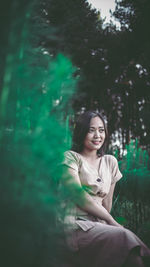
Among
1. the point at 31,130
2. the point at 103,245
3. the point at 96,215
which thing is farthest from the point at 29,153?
the point at 96,215

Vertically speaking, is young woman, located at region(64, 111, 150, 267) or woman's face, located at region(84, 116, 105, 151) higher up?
woman's face, located at region(84, 116, 105, 151)

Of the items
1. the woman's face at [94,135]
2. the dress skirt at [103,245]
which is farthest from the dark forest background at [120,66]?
the dress skirt at [103,245]

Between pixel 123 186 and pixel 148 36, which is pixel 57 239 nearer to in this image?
pixel 123 186

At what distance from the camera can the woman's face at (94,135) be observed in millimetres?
1759

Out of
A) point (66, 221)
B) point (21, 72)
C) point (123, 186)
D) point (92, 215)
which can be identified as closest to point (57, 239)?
point (66, 221)

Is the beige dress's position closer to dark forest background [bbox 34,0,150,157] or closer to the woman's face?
the woman's face

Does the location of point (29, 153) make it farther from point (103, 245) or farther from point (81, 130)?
point (81, 130)

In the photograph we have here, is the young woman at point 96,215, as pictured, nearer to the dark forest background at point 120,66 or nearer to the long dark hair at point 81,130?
the long dark hair at point 81,130

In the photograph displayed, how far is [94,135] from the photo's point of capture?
1.76 metres

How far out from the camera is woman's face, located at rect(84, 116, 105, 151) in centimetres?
176

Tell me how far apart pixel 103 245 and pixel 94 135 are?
802 mm

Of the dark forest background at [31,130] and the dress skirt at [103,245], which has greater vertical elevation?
the dark forest background at [31,130]

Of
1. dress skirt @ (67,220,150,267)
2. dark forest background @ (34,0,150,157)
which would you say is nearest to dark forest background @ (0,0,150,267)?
dress skirt @ (67,220,150,267)

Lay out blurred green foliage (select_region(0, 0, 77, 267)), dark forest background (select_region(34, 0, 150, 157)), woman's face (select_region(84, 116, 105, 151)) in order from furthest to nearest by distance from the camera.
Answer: dark forest background (select_region(34, 0, 150, 157)), woman's face (select_region(84, 116, 105, 151)), blurred green foliage (select_region(0, 0, 77, 267))
